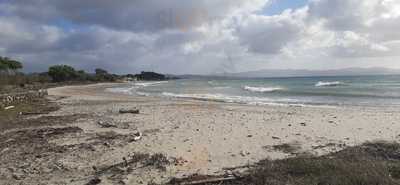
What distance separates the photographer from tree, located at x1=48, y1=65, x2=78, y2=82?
86.0 meters

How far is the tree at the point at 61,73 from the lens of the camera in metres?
86.0

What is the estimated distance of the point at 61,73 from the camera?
8712cm

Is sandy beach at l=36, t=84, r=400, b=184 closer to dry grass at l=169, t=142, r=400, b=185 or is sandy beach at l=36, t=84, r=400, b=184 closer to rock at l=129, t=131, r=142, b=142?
rock at l=129, t=131, r=142, b=142

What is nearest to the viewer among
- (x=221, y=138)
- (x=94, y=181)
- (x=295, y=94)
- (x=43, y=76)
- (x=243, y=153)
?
(x=94, y=181)

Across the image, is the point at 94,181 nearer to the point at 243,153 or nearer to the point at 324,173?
the point at 243,153

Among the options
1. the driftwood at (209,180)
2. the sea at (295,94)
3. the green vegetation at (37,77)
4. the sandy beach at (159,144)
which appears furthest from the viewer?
the green vegetation at (37,77)

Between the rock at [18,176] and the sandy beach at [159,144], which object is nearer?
the rock at [18,176]

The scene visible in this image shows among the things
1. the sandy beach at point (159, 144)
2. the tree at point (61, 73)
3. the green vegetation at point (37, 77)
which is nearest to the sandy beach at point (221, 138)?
the sandy beach at point (159, 144)

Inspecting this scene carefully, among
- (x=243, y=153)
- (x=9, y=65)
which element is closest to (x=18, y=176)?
(x=243, y=153)

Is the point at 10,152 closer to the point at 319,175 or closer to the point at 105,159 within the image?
the point at 105,159

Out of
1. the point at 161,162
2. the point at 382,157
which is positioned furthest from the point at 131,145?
the point at 382,157

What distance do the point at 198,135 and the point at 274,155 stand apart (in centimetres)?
316

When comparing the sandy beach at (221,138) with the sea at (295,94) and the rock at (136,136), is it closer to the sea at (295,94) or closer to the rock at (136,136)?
the rock at (136,136)

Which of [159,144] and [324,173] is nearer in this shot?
[324,173]
